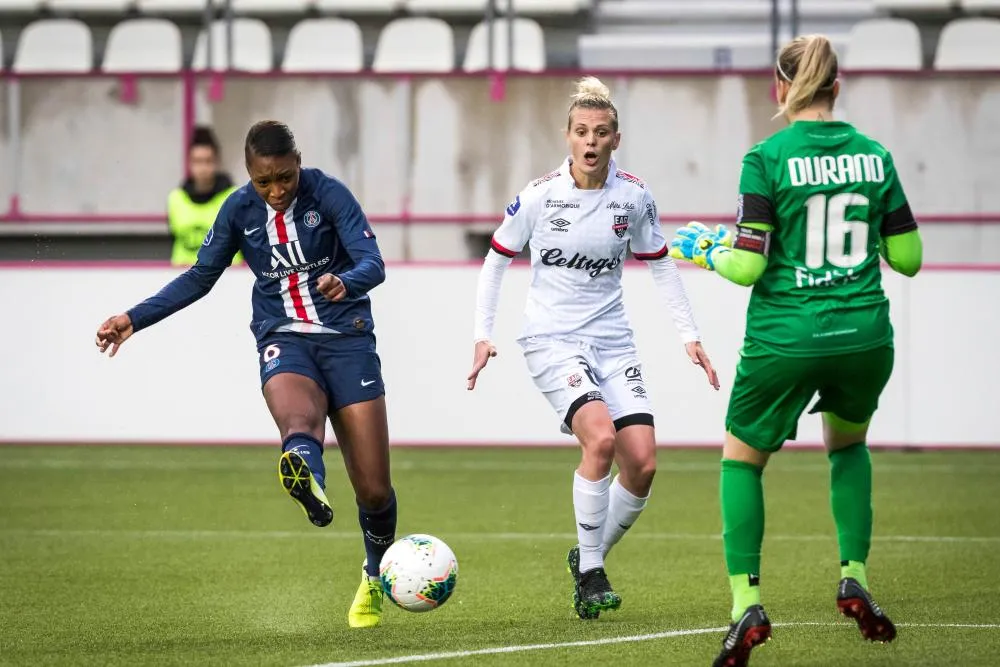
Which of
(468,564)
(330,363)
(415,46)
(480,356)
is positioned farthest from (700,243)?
(415,46)

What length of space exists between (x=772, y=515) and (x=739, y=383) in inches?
183

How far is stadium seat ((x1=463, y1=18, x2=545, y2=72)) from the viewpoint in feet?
57.3

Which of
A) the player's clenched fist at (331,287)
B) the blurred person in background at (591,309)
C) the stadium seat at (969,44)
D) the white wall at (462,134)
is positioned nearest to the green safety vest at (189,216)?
the white wall at (462,134)

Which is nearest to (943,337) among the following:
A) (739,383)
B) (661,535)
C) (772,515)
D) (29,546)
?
(772,515)

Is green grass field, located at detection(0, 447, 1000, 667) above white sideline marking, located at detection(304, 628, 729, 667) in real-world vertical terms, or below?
below

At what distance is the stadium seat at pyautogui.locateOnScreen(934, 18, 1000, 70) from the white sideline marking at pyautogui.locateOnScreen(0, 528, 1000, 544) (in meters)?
9.01

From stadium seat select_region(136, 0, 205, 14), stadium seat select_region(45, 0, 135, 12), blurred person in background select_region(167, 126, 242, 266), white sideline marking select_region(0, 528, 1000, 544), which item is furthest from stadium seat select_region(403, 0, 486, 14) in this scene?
white sideline marking select_region(0, 528, 1000, 544)

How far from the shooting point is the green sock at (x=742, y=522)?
5316 millimetres

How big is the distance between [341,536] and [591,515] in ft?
9.13

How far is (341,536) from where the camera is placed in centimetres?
924

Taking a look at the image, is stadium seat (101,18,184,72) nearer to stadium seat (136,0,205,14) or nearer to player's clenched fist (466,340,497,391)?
stadium seat (136,0,205,14)

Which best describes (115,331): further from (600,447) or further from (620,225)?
(620,225)

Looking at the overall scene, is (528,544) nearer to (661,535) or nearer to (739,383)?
(661,535)

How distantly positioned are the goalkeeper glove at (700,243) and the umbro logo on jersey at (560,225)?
51.5 inches
